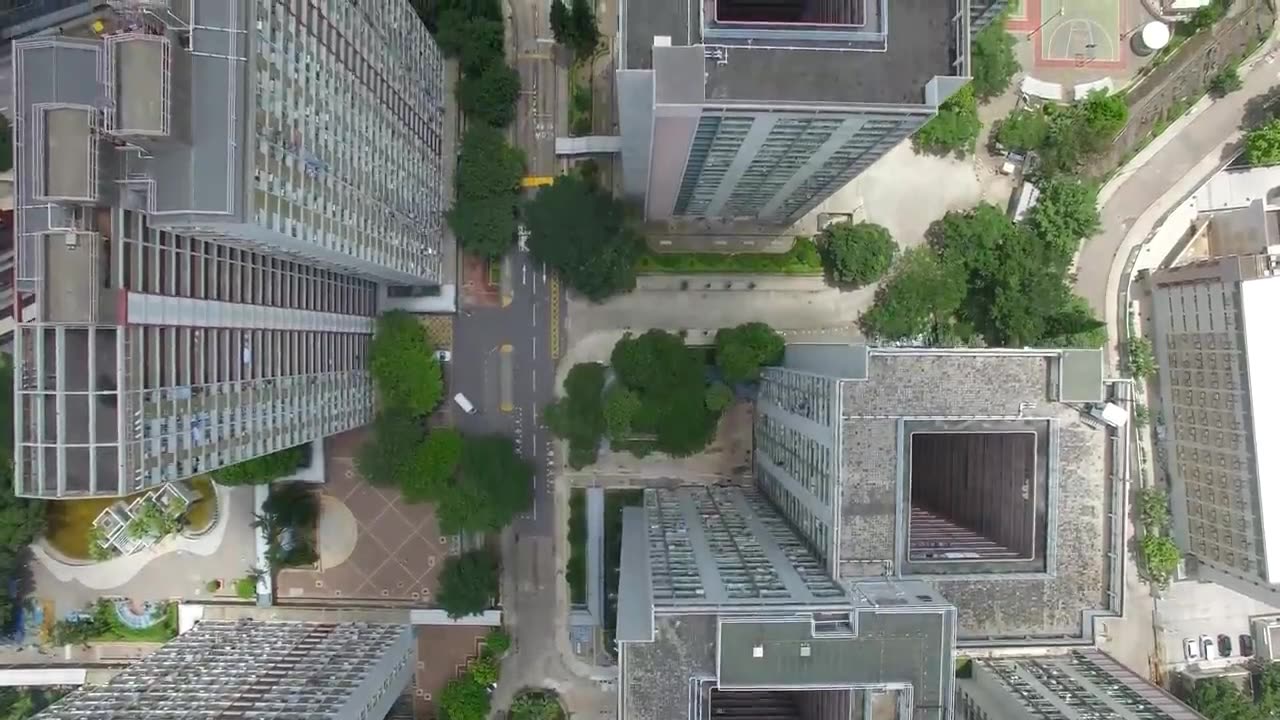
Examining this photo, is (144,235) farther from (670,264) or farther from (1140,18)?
(1140,18)

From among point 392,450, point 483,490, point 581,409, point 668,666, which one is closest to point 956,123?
point 581,409

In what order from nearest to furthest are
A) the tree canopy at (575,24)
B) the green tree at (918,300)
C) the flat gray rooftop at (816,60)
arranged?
the flat gray rooftop at (816,60) → the tree canopy at (575,24) → the green tree at (918,300)

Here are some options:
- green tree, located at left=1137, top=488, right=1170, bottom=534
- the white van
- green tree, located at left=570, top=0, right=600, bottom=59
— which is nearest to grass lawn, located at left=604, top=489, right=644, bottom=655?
the white van

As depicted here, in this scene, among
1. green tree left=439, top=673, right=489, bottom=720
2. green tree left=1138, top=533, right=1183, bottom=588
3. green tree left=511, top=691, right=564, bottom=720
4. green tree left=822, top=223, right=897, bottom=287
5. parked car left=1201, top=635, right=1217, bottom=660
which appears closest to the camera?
green tree left=822, top=223, right=897, bottom=287

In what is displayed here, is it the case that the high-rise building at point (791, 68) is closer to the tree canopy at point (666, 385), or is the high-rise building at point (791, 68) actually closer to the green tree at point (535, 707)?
the tree canopy at point (666, 385)

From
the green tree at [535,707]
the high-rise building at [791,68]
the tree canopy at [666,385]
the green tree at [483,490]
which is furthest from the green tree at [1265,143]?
the green tree at [535,707]

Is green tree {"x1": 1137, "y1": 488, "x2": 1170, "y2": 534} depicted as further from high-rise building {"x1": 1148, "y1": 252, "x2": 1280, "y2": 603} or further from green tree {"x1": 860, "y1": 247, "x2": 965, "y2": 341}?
green tree {"x1": 860, "y1": 247, "x2": 965, "y2": 341}

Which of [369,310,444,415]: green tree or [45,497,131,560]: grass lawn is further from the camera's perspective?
[45,497,131,560]: grass lawn
